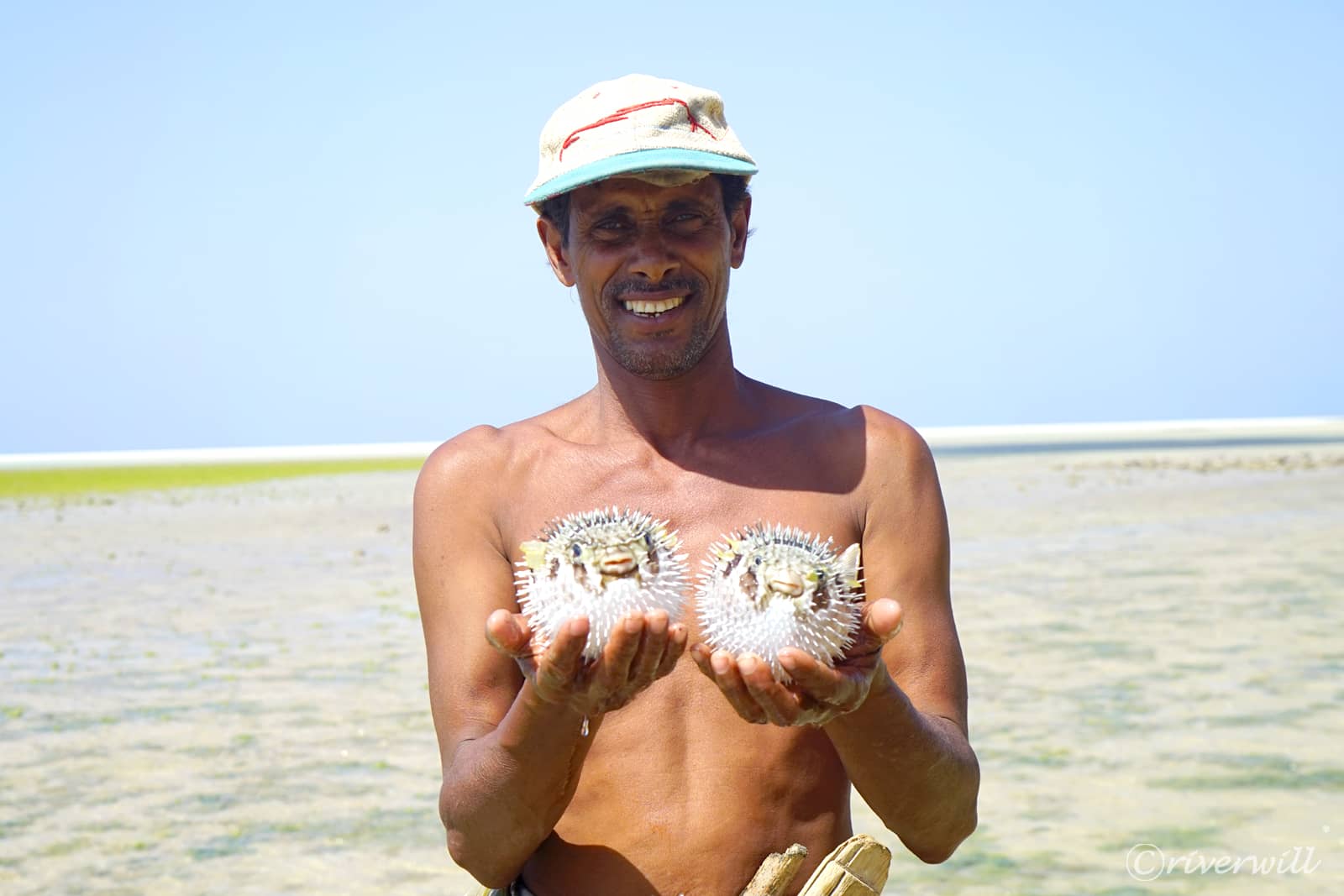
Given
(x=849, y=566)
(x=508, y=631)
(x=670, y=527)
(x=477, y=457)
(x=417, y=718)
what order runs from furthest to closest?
(x=417, y=718) → (x=477, y=457) → (x=670, y=527) → (x=849, y=566) → (x=508, y=631)

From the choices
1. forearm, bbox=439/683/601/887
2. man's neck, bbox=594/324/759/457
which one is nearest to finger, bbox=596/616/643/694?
forearm, bbox=439/683/601/887

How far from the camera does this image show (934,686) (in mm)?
3971

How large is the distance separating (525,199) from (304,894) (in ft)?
16.0

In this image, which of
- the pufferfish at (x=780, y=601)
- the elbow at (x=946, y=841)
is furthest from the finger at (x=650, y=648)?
the elbow at (x=946, y=841)

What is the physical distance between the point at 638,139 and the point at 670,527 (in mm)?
1111

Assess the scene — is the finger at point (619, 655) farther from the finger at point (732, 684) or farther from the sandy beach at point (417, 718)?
the sandy beach at point (417, 718)

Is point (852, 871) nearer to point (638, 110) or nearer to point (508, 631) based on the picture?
point (508, 631)

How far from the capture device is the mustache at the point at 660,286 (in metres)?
4.02

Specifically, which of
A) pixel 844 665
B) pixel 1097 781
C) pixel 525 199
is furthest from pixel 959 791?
pixel 1097 781

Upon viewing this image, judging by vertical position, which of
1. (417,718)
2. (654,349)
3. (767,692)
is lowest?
(417,718)

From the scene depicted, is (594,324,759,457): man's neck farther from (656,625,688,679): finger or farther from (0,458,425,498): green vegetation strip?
(0,458,425,498): green vegetation strip

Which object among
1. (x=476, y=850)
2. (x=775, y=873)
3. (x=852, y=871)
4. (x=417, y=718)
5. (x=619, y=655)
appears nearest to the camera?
(x=619, y=655)

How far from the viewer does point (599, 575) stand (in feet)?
10.2

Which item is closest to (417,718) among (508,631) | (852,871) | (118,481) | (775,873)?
(775,873)
